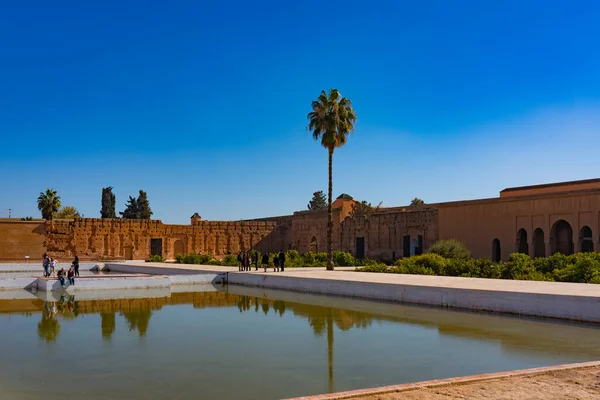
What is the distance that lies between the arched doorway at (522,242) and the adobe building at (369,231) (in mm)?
47

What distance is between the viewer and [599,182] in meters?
25.6

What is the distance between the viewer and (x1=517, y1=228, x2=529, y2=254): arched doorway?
27625 mm

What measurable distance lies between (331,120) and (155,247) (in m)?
22.2

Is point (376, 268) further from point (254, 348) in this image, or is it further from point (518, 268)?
point (254, 348)

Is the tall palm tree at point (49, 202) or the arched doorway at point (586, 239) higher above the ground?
the tall palm tree at point (49, 202)

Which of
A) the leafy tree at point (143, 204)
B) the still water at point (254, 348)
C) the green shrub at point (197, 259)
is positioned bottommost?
the still water at point (254, 348)

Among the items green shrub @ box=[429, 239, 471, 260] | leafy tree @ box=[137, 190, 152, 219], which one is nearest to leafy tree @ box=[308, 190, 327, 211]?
leafy tree @ box=[137, 190, 152, 219]

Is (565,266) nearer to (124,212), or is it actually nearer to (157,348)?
(157,348)

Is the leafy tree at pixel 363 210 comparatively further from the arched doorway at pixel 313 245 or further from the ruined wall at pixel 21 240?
the ruined wall at pixel 21 240

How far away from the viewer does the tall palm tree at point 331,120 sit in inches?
1012

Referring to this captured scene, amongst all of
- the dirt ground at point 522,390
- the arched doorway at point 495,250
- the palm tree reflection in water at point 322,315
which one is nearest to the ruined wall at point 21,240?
the palm tree reflection in water at point 322,315

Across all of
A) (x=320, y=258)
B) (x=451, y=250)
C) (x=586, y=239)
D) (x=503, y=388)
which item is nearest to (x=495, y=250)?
(x=451, y=250)

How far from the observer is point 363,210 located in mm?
37938

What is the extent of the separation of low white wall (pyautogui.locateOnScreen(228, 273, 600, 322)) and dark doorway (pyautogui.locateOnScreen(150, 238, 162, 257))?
24.3 metres
